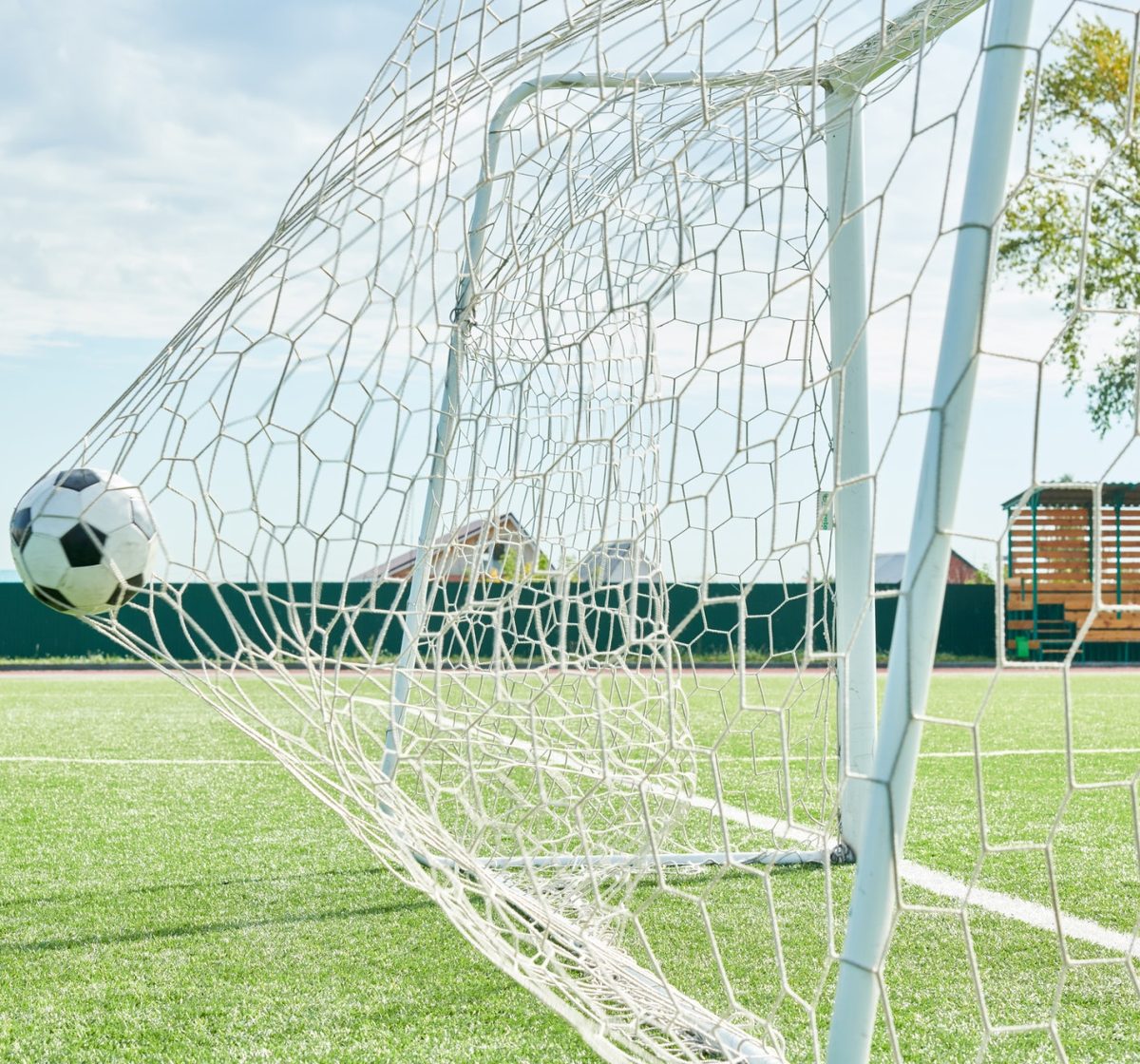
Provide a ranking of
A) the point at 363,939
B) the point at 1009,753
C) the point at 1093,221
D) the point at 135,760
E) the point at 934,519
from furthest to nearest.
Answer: the point at 1093,221
the point at 1009,753
the point at 135,760
the point at 363,939
the point at 934,519

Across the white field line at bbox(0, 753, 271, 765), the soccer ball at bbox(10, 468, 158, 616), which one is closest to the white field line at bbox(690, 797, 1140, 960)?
the soccer ball at bbox(10, 468, 158, 616)

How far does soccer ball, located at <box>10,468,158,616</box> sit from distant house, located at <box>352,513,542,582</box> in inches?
19.9

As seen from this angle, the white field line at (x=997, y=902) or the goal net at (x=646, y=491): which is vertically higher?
the goal net at (x=646, y=491)

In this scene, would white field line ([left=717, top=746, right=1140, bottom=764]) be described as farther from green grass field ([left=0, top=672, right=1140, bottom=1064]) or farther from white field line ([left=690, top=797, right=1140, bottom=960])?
white field line ([left=690, top=797, right=1140, bottom=960])

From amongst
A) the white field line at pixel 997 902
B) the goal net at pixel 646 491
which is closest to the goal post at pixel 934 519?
the goal net at pixel 646 491

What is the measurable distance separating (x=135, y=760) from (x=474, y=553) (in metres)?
5.00

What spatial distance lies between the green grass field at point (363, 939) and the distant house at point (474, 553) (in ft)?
2.34

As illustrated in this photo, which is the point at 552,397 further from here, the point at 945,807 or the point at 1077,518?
the point at 1077,518

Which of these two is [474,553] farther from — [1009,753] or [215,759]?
Answer: [1009,753]

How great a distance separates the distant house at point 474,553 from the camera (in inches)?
108

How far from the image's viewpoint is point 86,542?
2.59 meters

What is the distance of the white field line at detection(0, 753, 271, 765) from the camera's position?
713cm

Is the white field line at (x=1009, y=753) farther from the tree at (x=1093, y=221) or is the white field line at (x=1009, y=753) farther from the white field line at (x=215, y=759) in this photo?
the tree at (x=1093, y=221)

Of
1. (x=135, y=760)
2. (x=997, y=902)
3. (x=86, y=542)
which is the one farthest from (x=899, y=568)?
(x=86, y=542)
